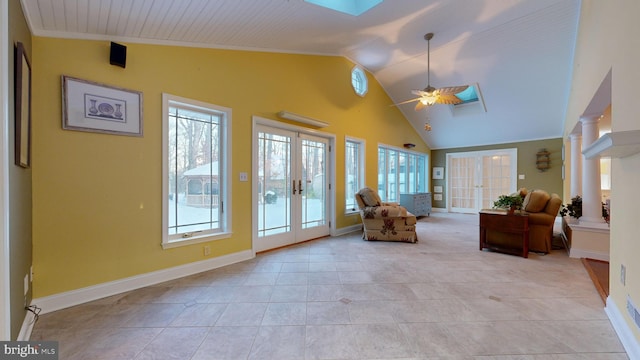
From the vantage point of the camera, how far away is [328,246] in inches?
166

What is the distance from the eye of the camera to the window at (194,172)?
288cm

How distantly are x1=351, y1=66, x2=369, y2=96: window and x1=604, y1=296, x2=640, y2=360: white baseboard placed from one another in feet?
15.7

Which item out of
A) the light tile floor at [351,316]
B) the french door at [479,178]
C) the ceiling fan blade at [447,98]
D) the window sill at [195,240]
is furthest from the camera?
the french door at [479,178]

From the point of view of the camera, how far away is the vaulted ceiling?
2318 millimetres

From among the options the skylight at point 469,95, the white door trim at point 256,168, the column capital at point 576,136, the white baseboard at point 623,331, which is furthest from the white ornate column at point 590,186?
the white door trim at point 256,168

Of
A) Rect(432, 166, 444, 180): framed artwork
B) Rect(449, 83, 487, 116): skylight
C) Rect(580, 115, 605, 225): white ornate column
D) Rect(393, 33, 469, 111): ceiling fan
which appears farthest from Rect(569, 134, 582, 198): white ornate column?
Rect(432, 166, 444, 180): framed artwork

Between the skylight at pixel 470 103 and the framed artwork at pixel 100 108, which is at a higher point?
the skylight at pixel 470 103

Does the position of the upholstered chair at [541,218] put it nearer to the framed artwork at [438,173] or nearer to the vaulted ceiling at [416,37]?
the vaulted ceiling at [416,37]

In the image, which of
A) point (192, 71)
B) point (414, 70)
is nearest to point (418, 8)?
point (414, 70)

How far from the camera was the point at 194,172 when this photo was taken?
122 inches

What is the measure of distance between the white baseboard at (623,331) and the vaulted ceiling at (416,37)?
3593 millimetres

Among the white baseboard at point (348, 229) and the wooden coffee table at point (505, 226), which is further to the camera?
the white baseboard at point (348, 229)

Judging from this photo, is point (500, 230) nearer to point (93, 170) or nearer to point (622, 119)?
point (622, 119)

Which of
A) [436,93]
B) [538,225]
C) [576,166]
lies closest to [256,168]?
[436,93]
